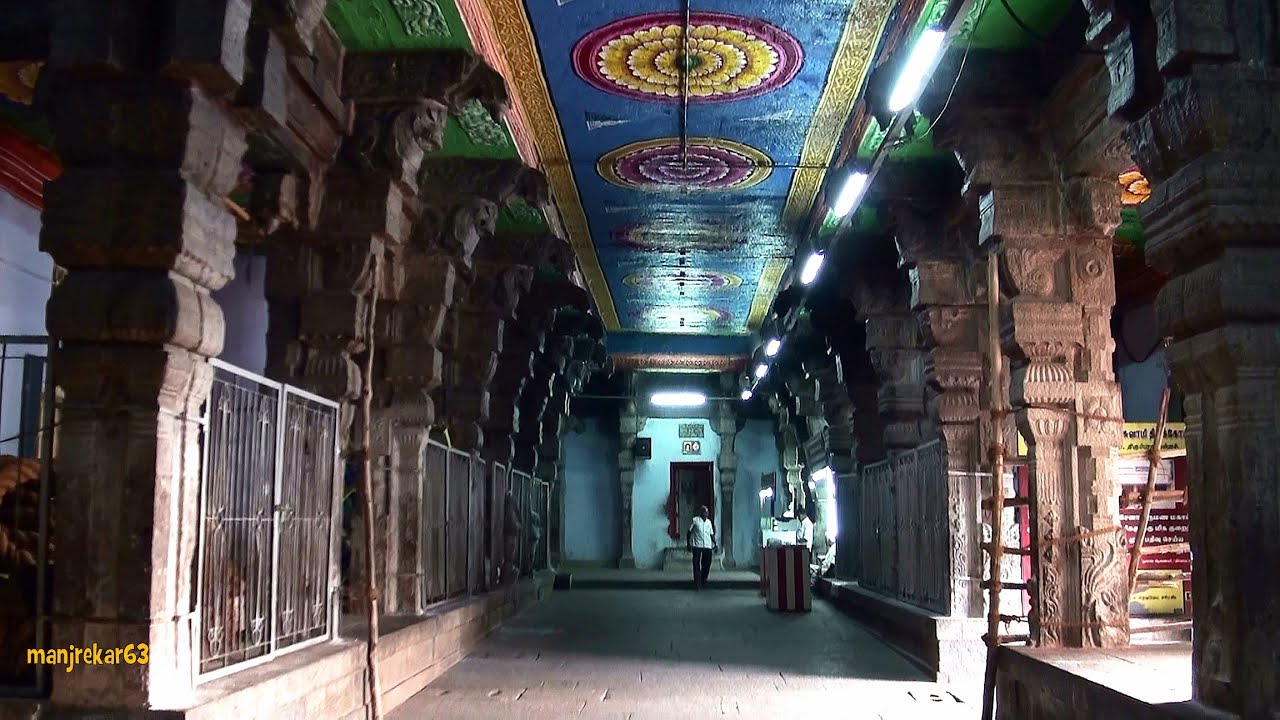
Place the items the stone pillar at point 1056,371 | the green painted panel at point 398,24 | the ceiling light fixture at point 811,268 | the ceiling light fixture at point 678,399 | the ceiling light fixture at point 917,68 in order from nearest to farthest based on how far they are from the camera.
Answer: the ceiling light fixture at point 917,68 < the green painted panel at point 398,24 < the stone pillar at point 1056,371 < the ceiling light fixture at point 811,268 < the ceiling light fixture at point 678,399

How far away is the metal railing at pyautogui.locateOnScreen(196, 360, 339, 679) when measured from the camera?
496 cm

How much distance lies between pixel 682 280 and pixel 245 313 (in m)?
6.05

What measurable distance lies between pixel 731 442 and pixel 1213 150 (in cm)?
2104

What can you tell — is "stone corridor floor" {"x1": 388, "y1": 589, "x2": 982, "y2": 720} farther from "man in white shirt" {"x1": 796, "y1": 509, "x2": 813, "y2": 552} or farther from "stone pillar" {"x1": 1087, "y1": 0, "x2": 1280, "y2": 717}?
"man in white shirt" {"x1": 796, "y1": 509, "x2": 813, "y2": 552}

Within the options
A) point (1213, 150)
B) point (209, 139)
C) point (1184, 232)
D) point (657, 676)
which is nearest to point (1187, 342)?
point (1184, 232)

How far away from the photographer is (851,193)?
→ 8.91 metres

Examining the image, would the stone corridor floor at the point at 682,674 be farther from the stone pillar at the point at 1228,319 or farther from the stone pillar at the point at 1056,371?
the stone pillar at the point at 1228,319

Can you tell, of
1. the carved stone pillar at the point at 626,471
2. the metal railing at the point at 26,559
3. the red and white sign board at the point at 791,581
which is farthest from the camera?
the carved stone pillar at the point at 626,471

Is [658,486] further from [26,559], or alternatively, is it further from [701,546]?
[26,559]

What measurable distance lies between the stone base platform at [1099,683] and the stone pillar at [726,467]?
18.2 meters

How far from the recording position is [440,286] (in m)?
8.80

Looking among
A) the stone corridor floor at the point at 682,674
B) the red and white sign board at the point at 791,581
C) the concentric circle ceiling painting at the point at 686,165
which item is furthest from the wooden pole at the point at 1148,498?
the red and white sign board at the point at 791,581

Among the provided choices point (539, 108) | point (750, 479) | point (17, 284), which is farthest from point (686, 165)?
point (750, 479)

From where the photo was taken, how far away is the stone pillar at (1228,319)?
12.5 feet
